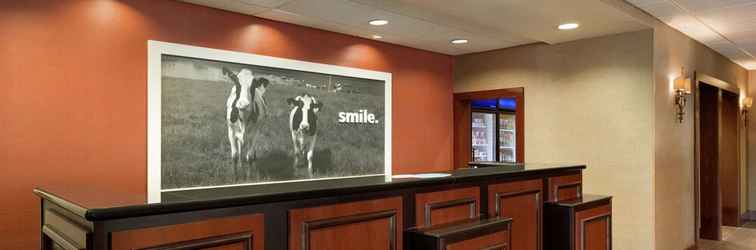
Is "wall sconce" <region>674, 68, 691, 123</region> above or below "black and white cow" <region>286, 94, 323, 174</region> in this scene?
above

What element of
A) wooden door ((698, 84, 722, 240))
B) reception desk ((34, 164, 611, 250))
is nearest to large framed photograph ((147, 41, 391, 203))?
reception desk ((34, 164, 611, 250))

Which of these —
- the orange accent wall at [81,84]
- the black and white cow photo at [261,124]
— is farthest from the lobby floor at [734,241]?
the orange accent wall at [81,84]

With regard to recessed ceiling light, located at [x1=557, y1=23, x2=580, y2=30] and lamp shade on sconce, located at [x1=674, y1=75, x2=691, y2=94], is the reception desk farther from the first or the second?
lamp shade on sconce, located at [x1=674, y1=75, x2=691, y2=94]

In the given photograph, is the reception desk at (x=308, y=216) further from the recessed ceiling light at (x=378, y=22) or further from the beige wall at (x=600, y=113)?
the beige wall at (x=600, y=113)

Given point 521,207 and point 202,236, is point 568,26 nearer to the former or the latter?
point 521,207

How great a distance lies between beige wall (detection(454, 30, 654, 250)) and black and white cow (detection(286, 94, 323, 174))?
7.56ft

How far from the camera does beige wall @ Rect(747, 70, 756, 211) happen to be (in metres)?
7.95

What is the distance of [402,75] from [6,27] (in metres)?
3.57

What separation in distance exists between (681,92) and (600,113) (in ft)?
2.71

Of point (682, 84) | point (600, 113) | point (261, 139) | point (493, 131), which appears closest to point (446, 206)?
point (261, 139)

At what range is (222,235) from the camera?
1898 mm

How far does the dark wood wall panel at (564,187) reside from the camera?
142 inches

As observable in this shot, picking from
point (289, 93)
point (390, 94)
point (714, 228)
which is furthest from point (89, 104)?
point (714, 228)

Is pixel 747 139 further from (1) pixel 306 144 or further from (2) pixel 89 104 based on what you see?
(2) pixel 89 104
